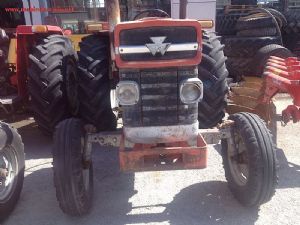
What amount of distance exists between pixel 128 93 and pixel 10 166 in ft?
4.20

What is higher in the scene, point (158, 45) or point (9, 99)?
point (158, 45)

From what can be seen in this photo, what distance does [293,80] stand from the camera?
3.72 metres

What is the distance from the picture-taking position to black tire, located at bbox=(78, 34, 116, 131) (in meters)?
3.65

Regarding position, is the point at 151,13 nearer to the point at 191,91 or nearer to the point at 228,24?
the point at 191,91

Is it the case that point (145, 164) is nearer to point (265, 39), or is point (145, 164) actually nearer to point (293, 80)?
point (293, 80)

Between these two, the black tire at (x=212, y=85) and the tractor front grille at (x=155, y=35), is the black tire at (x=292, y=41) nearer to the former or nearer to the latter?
the black tire at (x=212, y=85)

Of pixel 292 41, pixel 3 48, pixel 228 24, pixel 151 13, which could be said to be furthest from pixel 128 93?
pixel 292 41

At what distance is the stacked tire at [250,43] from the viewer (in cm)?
686

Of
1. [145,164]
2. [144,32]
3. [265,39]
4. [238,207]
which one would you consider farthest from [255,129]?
[265,39]

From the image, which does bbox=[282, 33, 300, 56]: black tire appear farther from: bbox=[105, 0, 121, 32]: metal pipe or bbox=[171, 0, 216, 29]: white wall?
bbox=[105, 0, 121, 32]: metal pipe

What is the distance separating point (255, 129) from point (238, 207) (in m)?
0.68

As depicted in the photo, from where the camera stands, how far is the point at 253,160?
2.82 m

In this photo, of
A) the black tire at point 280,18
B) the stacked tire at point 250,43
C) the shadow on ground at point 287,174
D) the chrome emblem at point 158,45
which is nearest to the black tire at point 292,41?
the black tire at point 280,18

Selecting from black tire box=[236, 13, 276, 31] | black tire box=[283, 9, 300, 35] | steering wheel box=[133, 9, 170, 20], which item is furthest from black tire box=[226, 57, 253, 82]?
steering wheel box=[133, 9, 170, 20]
